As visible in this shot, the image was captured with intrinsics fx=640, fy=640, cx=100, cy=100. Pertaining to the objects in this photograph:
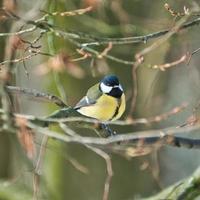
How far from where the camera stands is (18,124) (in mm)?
2209

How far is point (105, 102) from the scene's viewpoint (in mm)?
3967

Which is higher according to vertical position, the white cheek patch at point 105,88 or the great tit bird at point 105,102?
the white cheek patch at point 105,88

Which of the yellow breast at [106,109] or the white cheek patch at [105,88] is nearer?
the yellow breast at [106,109]

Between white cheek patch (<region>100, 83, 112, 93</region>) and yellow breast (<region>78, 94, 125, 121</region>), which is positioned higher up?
white cheek patch (<region>100, 83, 112, 93</region>)

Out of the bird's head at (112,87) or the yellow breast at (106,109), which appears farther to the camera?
the bird's head at (112,87)

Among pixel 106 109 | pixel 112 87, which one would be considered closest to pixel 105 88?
pixel 112 87

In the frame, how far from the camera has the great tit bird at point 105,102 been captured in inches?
153

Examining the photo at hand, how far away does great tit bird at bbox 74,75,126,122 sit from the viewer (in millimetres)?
3887

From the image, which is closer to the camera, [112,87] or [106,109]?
[106,109]

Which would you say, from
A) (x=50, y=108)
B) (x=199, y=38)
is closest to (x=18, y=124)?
(x=50, y=108)

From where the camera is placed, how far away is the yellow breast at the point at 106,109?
3877 millimetres

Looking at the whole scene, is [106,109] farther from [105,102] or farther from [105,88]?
[105,88]

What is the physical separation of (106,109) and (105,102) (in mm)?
71

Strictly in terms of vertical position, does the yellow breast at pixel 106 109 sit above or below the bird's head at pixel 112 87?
below
